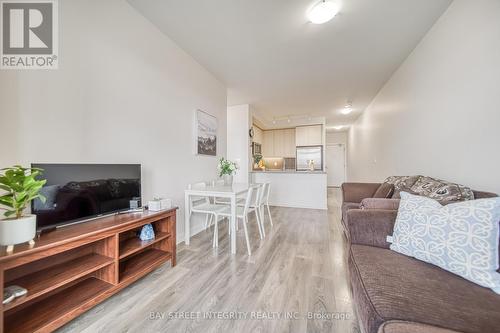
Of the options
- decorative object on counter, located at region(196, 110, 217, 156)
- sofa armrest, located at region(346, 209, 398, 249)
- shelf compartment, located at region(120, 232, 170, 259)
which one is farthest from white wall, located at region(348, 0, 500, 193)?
decorative object on counter, located at region(196, 110, 217, 156)

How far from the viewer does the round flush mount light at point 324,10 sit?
171cm

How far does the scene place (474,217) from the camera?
936 mm

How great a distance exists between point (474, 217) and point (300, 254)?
1.55m

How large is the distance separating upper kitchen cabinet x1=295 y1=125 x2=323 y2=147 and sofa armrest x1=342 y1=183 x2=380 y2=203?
3.36 m

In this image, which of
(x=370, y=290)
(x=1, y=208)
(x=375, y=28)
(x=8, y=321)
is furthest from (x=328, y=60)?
(x=8, y=321)

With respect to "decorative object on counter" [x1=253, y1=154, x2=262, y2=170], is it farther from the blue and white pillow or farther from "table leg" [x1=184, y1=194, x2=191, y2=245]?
the blue and white pillow

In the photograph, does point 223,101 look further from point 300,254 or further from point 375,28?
point 300,254

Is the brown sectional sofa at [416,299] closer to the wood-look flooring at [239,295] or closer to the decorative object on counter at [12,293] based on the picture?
the wood-look flooring at [239,295]

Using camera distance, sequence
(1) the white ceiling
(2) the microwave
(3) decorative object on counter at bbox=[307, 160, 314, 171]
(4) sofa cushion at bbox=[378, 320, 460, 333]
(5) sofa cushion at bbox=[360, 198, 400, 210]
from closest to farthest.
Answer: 1. (4) sofa cushion at bbox=[378, 320, 460, 333]
2. (5) sofa cushion at bbox=[360, 198, 400, 210]
3. (1) the white ceiling
4. (3) decorative object on counter at bbox=[307, 160, 314, 171]
5. (2) the microwave

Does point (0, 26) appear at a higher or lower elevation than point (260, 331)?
higher

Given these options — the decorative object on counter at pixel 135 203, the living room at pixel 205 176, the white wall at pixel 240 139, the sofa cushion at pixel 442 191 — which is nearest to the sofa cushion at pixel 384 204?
the living room at pixel 205 176

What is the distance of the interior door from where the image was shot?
8273 millimetres

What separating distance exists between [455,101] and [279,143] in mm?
5243

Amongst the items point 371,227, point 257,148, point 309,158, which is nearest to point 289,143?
point 309,158
